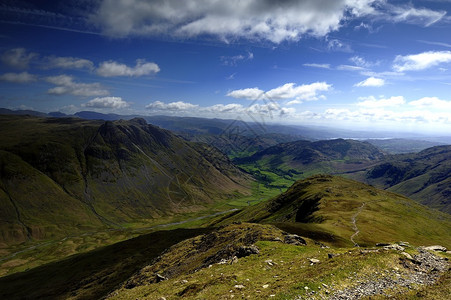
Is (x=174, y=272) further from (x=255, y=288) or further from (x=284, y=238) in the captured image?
(x=255, y=288)

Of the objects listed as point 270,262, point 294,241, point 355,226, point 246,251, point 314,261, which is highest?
point 314,261

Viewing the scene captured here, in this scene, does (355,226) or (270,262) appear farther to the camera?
(355,226)

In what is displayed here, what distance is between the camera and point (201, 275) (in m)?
38.4

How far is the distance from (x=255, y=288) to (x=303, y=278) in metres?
5.70

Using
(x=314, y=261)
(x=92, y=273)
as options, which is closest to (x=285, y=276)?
(x=314, y=261)

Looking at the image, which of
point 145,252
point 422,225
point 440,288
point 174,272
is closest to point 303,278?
point 440,288

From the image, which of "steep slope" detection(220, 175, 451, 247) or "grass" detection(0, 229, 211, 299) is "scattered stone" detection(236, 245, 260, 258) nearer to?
"steep slope" detection(220, 175, 451, 247)

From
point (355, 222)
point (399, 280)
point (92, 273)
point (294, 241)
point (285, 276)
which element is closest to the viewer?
point (399, 280)

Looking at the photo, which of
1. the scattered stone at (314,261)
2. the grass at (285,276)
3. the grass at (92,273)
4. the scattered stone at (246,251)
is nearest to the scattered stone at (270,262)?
the grass at (285,276)

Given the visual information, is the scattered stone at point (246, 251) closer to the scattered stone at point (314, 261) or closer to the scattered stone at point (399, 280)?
the scattered stone at point (314, 261)

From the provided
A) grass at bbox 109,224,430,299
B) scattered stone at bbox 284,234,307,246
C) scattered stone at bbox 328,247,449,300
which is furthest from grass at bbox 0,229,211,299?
scattered stone at bbox 328,247,449,300

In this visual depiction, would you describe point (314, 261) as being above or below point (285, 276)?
below

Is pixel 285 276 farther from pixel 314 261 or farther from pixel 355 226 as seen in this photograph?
pixel 355 226

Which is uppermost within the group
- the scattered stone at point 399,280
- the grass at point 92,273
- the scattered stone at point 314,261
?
the scattered stone at point 399,280
